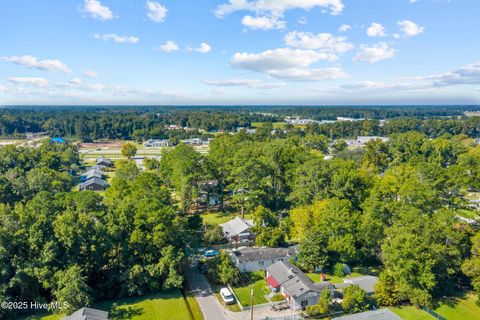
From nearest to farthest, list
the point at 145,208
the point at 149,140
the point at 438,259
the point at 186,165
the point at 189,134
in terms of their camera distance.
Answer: the point at 438,259 < the point at 145,208 < the point at 186,165 < the point at 149,140 < the point at 189,134

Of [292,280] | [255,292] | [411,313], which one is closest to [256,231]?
[255,292]

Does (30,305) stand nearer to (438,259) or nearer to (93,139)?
(438,259)

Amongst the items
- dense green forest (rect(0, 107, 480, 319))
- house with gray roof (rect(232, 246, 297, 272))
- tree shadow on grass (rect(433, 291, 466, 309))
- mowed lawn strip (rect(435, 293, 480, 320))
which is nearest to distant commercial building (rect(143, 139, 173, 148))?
dense green forest (rect(0, 107, 480, 319))

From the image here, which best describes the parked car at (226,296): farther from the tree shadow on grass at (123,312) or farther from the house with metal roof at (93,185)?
the house with metal roof at (93,185)

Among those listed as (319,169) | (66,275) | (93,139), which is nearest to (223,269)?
(66,275)

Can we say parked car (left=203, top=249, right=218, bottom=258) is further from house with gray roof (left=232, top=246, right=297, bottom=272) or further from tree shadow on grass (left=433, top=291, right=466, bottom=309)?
tree shadow on grass (left=433, top=291, right=466, bottom=309)

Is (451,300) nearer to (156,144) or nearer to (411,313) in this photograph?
(411,313)
